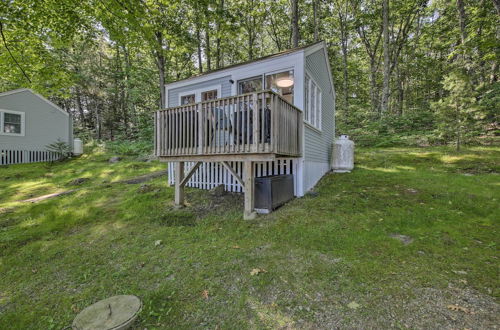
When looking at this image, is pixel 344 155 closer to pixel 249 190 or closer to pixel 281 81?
pixel 281 81

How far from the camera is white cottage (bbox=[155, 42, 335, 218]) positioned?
16.3 ft

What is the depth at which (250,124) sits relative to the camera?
5074mm

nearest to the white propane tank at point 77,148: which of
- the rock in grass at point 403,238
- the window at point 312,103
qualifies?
the window at point 312,103

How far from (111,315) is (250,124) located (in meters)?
3.89

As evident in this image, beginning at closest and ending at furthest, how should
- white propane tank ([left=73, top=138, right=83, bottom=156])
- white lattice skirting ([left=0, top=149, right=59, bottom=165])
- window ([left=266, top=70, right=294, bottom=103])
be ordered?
window ([left=266, top=70, right=294, bottom=103]) → white lattice skirting ([left=0, top=149, right=59, bottom=165]) → white propane tank ([left=73, top=138, right=83, bottom=156])

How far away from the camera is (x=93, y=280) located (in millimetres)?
3277

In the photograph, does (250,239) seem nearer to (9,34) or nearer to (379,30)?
(9,34)

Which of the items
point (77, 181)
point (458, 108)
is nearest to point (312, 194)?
point (458, 108)

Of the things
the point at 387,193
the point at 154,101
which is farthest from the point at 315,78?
the point at 154,101

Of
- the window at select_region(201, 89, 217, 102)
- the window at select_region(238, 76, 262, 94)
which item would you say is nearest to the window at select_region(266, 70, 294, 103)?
the window at select_region(238, 76, 262, 94)

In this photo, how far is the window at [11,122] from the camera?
1239 cm

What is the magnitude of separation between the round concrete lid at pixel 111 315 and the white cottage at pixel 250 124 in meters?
2.99

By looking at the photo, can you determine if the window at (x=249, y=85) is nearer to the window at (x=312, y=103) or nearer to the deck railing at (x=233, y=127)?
the window at (x=312, y=103)

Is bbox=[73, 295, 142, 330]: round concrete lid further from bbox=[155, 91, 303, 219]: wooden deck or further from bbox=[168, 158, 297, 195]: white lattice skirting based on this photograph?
bbox=[168, 158, 297, 195]: white lattice skirting
